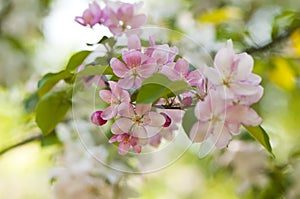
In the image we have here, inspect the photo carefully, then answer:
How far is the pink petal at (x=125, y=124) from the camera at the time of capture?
1.95ft

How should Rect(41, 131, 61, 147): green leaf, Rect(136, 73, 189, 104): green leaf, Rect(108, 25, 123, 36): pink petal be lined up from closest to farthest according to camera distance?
Rect(136, 73, 189, 104): green leaf → Rect(108, 25, 123, 36): pink petal → Rect(41, 131, 61, 147): green leaf

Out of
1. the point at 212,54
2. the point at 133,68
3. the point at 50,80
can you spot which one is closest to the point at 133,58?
the point at 133,68

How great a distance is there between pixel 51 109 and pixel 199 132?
0.29 meters

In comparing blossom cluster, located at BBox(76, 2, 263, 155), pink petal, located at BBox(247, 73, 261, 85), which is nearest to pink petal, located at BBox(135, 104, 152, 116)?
blossom cluster, located at BBox(76, 2, 263, 155)

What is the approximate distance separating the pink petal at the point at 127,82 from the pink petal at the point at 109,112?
0.02 metres

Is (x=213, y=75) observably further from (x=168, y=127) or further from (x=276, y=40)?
(x=276, y=40)

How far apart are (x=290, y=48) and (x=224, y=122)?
0.79m

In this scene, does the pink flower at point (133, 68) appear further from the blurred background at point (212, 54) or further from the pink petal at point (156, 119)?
the blurred background at point (212, 54)

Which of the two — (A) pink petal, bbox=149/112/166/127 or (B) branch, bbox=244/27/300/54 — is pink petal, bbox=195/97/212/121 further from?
(B) branch, bbox=244/27/300/54

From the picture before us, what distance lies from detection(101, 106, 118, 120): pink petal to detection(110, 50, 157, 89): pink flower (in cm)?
2

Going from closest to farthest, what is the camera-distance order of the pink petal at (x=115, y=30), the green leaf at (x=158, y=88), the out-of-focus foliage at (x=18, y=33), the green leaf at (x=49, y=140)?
the green leaf at (x=158, y=88), the pink petal at (x=115, y=30), the green leaf at (x=49, y=140), the out-of-focus foliage at (x=18, y=33)

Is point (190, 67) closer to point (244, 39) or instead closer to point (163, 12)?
point (244, 39)

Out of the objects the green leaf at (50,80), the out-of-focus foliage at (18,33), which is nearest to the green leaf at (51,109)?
the green leaf at (50,80)

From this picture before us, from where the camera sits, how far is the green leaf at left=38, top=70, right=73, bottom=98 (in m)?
0.76
